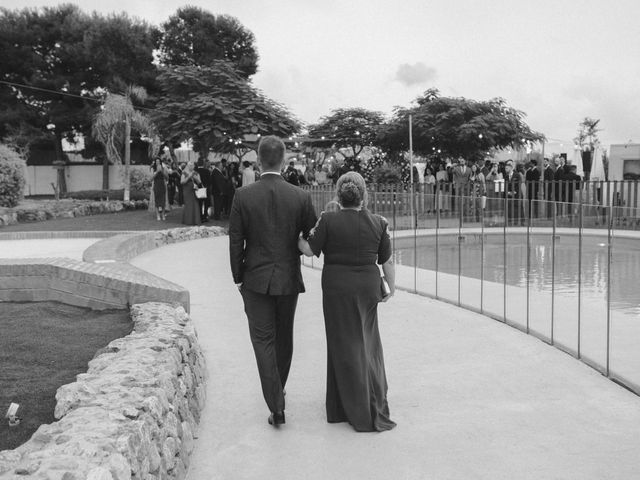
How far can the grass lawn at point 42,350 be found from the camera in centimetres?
440

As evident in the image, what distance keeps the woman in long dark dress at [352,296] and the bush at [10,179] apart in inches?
777

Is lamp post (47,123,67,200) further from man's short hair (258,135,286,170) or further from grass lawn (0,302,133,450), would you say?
man's short hair (258,135,286,170)

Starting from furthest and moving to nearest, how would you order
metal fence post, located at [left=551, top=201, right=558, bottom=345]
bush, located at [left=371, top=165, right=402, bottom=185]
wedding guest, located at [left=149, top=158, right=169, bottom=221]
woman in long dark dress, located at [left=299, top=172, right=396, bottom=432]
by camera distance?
bush, located at [left=371, top=165, right=402, bottom=185] < wedding guest, located at [left=149, top=158, right=169, bottom=221] < metal fence post, located at [left=551, top=201, right=558, bottom=345] < woman in long dark dress, located at [left=299, top=172, right=396, bottom=432]

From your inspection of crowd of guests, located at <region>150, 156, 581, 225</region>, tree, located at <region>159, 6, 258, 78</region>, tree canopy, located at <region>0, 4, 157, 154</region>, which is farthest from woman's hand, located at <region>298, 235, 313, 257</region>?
tree, located at <region>159, 6, 258, 78</region>

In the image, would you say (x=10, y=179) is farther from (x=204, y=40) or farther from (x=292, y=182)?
(x=204, y=40)

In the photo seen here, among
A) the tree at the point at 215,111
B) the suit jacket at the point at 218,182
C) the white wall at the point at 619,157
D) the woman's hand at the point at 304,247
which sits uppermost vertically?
the tree at the point at 215,111

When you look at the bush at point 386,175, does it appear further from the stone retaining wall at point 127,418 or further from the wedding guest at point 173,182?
the stone retaining wall at point 127,418

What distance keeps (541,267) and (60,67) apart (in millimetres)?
42637

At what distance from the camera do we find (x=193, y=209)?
20.4 metres

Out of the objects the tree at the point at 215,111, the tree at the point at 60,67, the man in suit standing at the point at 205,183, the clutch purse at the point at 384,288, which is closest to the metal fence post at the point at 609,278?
the clutch purse at the point at 384,288

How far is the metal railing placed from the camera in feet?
21.1

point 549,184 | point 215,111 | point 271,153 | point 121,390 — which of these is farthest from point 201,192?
point 121,390

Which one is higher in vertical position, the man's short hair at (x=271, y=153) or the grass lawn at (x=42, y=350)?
the man's short hair at (x=271, y=153)

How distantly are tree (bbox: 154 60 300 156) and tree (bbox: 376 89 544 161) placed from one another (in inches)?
481
